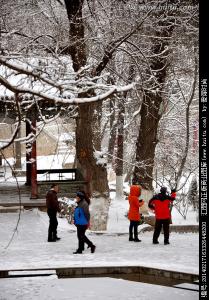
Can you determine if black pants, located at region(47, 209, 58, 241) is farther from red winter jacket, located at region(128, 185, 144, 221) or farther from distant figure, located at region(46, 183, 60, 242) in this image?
red winter jacket, located at region(128, 185, 144, 221)

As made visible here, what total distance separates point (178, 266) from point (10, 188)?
12.9 meters

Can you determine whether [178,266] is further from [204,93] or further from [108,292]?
[204,93]

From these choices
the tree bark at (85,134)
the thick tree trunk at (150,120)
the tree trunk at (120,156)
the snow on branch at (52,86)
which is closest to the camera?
the snow on branch at (52,86)

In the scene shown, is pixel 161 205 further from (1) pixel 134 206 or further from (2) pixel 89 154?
(2) pixel 89 154

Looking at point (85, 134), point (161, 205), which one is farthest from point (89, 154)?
point (161, 205)

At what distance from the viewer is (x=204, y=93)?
6109mm

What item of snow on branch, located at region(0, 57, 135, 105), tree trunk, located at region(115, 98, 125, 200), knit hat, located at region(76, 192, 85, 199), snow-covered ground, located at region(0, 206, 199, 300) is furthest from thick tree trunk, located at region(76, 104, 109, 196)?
tree trunk, located at region(115, 98, 125, 200)

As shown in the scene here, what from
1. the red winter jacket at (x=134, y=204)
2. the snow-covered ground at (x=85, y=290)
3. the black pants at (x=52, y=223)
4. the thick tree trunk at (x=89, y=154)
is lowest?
the snow-covered ground at (x=85, y=290)

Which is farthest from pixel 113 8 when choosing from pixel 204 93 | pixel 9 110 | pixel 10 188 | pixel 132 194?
pixel 204 93

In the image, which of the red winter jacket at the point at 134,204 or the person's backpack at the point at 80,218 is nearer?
the person's backpack at the point at 80,218

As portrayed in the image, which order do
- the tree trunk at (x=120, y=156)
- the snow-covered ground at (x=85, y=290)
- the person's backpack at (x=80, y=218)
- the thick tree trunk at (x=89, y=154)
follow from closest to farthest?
1. the snow-covered ground at (x=85, y=290)
2. the person's backpack at (x=80, y=218)
3. the thick tree trunk at (x=89, y=154)
4. the tree trunk at (x=120, y=156)

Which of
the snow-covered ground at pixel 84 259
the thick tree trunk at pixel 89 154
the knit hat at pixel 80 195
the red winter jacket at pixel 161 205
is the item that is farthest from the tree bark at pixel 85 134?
the knit hat at pixel 80 195

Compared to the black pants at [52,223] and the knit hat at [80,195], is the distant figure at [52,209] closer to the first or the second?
the black pants at [52,223]

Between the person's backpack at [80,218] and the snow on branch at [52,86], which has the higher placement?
the snow on branch at [52,86]
